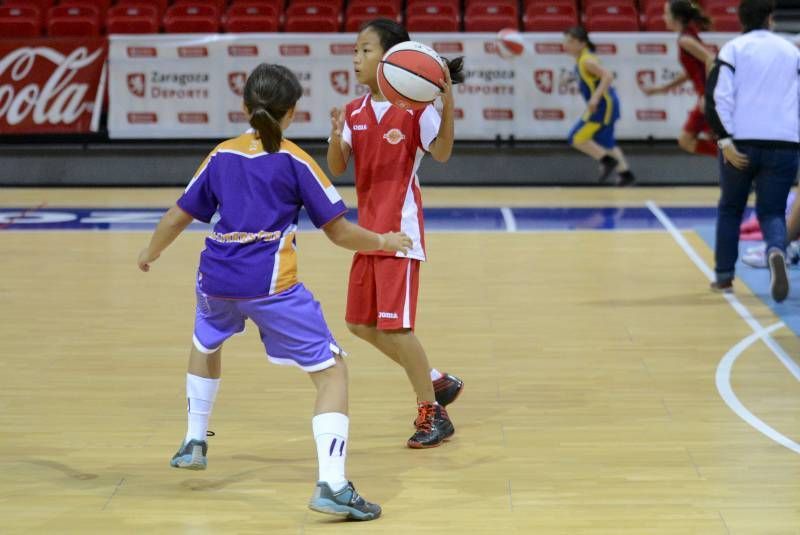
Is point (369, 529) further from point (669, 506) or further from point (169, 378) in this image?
point (169, 378)

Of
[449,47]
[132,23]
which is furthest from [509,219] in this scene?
[132,23]

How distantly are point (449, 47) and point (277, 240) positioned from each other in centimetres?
1109

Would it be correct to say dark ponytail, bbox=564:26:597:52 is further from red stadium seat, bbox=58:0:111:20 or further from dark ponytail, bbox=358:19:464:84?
dark ponytail, bbox=358:19:464:84

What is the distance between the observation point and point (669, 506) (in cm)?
484

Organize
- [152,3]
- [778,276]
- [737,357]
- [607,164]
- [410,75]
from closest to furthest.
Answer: [410,75] < [737,357] < [778,276] < [607,164] < [152,3]

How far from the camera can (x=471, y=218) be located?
13.0 m

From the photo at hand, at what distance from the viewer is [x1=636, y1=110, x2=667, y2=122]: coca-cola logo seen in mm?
15512

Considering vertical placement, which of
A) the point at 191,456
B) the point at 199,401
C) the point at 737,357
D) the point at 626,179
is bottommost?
the point at 626,179

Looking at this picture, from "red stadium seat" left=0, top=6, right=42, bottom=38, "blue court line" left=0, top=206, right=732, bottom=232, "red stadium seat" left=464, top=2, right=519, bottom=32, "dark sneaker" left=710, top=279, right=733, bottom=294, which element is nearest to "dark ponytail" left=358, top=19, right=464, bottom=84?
"dark sneaker" left=710, top=279, right=733, bottom=294

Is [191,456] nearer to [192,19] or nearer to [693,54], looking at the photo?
[693,54]

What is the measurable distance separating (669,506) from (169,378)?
9.85 ft

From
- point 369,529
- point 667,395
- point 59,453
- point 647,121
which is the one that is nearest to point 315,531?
point 369,529

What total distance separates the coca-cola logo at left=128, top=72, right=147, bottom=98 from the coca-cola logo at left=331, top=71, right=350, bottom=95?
7.13ft

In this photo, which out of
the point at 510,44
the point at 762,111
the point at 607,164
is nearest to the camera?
the point at 762,111
